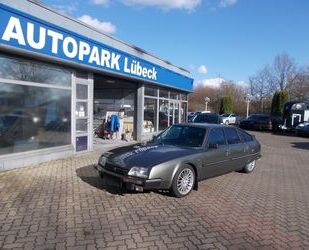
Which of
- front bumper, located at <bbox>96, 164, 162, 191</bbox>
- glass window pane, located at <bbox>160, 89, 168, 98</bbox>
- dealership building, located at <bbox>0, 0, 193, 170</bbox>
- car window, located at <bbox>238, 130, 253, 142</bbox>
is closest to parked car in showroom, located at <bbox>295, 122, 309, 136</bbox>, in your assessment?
glass window pane, located at <bbox>160, 89, 168, 98</bbox>

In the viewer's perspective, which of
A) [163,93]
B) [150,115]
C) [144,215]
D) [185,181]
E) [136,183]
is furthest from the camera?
[163,93]

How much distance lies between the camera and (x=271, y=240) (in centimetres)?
493

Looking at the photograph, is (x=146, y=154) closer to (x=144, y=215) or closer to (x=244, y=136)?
(x=144, y=215)

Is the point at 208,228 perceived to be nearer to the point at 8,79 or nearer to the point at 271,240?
the point at 271,240

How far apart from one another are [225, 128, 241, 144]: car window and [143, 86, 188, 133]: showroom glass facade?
7814 mm

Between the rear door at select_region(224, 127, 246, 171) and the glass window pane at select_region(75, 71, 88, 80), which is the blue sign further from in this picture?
the rear door at select_region(224, 127, 246, 171)

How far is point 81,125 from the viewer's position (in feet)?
38.5

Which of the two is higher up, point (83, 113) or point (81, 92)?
point (81, 92)

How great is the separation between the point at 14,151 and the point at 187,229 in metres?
5.55

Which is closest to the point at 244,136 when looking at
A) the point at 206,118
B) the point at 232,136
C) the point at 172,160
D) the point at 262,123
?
the point at 232,136

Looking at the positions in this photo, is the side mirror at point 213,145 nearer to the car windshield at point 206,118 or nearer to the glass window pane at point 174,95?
the glass window pane at point 174,95

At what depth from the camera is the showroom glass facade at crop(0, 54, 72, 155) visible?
340 inches

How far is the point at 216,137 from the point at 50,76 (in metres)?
5.04

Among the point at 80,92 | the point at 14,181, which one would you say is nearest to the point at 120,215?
the point at 14,181
